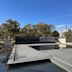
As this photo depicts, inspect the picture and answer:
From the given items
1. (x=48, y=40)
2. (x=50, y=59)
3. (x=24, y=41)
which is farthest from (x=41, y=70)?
(x=48, y=40)

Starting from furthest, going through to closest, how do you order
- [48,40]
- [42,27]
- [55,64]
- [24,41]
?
[42,27]
[48,40]
[24,41]
[55,64]

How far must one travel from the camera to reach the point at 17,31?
137 ft

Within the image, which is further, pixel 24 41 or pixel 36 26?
pixel 36 26

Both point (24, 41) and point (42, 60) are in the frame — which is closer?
point (42, 60)

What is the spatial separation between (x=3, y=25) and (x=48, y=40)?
13.8 meters

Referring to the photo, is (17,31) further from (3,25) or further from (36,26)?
(36,26)

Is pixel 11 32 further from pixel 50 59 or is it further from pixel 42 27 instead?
pixel 50 59

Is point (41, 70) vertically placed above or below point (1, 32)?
below

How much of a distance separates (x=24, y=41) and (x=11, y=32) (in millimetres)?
9787

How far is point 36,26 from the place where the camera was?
52.2 metres

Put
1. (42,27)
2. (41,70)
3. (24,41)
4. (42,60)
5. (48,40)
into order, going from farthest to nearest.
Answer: (42,27), (48,40), (24,41), (42,60), (41,70)

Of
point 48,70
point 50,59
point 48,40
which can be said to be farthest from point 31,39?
point 48,70

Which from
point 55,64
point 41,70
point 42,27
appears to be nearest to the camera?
point 41,70

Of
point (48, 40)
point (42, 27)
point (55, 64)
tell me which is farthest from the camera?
point (42, 27)
